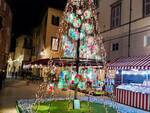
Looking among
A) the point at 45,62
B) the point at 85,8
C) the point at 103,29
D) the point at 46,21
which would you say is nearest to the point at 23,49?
the point at 46,21

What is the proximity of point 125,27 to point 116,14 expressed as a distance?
2364 mm

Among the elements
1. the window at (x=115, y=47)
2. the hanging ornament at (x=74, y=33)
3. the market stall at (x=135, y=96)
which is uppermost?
the window at (x=115, y=47)

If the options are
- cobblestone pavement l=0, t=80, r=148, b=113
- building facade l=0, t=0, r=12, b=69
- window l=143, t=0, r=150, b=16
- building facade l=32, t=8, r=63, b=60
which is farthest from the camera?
building facade l=32, t=8, r=63, b=60

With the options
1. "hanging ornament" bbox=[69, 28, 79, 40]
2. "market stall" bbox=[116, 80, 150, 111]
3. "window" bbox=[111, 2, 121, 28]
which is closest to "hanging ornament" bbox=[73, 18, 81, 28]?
"hanging ornament" bbox=[69, 28, 79, 40]

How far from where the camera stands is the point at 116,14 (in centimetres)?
2108

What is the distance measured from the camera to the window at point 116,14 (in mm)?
20534

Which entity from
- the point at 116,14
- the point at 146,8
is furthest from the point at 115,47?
the point at 146,8

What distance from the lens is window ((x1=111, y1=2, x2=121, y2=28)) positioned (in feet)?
67.4

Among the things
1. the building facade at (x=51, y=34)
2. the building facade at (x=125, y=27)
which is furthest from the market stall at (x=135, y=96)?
the building facade at (x=51, y=34)

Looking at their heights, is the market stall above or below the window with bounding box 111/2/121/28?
below

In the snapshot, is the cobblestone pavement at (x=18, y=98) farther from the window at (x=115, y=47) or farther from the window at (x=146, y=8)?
the window at (x=146, y=8)

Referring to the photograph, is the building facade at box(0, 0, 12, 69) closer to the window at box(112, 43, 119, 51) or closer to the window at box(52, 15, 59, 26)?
the window at box(52, 15, 59, 26)

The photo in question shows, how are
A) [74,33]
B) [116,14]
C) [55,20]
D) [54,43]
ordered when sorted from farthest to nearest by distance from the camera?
[55,20] → [54,43] → [116,14] → [74,33]

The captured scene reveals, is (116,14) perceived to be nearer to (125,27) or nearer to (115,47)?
(125,27)
